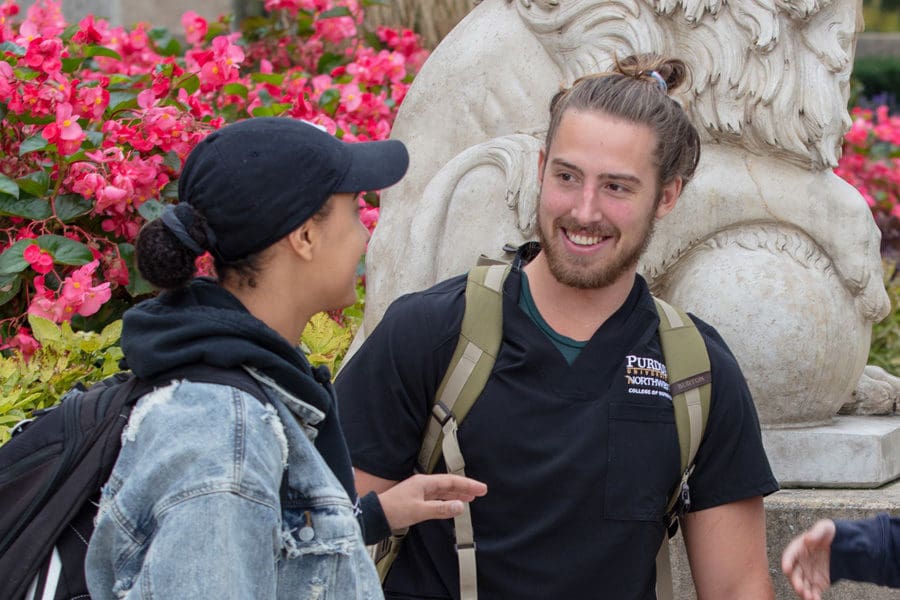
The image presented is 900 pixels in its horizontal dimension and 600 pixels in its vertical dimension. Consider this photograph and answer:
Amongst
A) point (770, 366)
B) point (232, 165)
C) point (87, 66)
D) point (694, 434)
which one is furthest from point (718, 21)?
point (87, 66)

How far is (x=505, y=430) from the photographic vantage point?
8.71 feet

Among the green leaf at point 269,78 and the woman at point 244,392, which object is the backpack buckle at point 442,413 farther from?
the green leaf at point 269,78

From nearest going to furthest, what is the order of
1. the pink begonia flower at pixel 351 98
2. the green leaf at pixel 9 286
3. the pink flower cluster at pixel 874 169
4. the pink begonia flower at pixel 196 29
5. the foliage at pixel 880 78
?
1. the green leaf at pixel 9 286
2. the pink begonia flower at pixel 351 98
3. the pink begonia flower at pixel 196 29
4. the pink flower cluster at pixel 874 169
5. the foliage at pixel 880 78

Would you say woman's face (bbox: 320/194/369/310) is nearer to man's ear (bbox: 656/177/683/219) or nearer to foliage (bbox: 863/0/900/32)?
man's ear (bbox: 656/177/683/219)

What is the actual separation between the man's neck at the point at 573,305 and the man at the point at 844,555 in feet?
1.86

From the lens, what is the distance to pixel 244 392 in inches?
71.6

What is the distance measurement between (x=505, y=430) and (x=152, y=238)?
0.95 meters

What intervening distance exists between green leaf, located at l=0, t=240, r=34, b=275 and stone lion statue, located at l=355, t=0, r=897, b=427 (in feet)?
3.28

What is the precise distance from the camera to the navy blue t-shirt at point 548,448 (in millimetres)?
2643

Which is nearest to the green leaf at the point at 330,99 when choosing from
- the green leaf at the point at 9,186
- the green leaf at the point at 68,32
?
the green leaf at the point at 68,32

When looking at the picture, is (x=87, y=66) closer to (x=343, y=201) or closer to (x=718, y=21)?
(x=718, y=21)

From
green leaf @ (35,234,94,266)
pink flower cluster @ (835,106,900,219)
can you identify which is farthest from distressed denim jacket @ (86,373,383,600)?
pink flower cluster @ (835,106,900,219)

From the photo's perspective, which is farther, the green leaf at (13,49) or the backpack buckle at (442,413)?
the green leaf at (13,49)

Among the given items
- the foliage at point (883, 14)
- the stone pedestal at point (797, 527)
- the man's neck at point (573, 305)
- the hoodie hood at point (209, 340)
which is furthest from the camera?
the foliage at point (883, 14)
